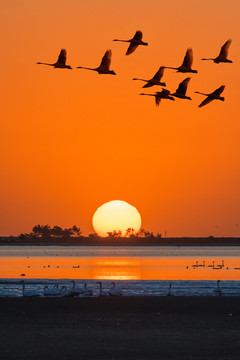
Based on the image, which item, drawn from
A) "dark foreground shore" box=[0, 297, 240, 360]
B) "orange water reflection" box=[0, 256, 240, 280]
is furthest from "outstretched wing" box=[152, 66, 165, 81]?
"orange water reflection" box=[0, 256, 240, 280]

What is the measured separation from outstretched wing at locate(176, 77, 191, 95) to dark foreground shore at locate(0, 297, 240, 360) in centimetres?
824

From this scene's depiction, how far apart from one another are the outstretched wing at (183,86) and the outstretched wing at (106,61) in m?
2.67

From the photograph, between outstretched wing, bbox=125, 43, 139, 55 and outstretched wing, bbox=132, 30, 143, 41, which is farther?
outstretched wing, bbox=132, 30, 143, 41

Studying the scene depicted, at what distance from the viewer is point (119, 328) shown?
31797 millimetres

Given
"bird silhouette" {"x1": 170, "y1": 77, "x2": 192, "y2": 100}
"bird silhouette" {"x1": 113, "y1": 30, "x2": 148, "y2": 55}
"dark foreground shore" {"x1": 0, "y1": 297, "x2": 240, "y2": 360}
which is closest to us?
"dark foreground shore" {"x1": 0, "y1": 297, "x2": 240, "y2": 360}

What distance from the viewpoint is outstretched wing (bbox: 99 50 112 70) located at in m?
28.3

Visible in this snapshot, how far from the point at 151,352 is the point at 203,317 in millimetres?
11439

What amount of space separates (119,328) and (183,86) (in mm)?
8978

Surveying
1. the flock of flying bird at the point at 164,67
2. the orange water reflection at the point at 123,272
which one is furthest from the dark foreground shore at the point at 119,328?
the orange water reflection at the point at 123,272

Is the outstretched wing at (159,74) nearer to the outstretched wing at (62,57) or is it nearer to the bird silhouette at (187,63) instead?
the bird silhouette at (187,63)

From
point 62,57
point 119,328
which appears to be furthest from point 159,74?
point 119,328

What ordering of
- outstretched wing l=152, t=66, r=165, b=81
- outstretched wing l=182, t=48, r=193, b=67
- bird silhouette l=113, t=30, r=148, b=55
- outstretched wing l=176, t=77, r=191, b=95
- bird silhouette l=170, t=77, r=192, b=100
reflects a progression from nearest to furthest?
bird silhouette l=113, t=30, r=148, b=55
outstretched wing l=182, t=48, r=193, b=67
bird silhouette l=170, t=77, r=192, b=100
outstretched wing l=176, t=77, r=191, b=95
outstretched wing l=152, t=66, r=165, b=81

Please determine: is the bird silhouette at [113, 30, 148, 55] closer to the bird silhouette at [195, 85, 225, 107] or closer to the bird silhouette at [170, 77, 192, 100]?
the bird silhouette at [170, 77, 192, 100]

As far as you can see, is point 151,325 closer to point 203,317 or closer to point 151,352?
point 203,317
